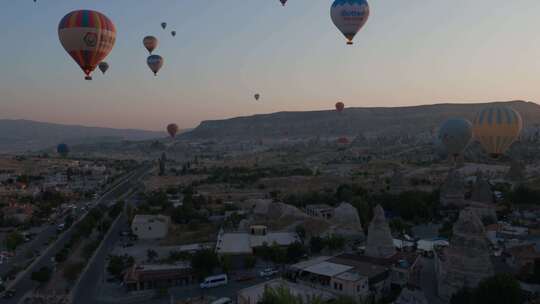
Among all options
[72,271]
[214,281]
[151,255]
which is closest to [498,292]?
[214,281]

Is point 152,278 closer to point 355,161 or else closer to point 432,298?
point 432,298

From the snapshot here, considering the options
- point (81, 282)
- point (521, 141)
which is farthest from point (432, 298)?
point (521, 141)

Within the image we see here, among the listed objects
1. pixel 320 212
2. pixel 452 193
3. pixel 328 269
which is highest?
pixel 452 193

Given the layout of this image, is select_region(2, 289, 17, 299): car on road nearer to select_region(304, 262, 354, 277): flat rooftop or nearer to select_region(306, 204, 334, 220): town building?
select_region(304, 262, 354, 277): flat rooftop

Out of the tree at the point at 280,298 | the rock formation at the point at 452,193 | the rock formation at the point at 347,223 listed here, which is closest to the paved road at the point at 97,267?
the tree at the point at 280,298

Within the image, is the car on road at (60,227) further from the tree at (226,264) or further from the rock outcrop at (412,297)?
the rock outcrop at (412,297)

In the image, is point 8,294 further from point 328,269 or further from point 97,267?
point 328,269
